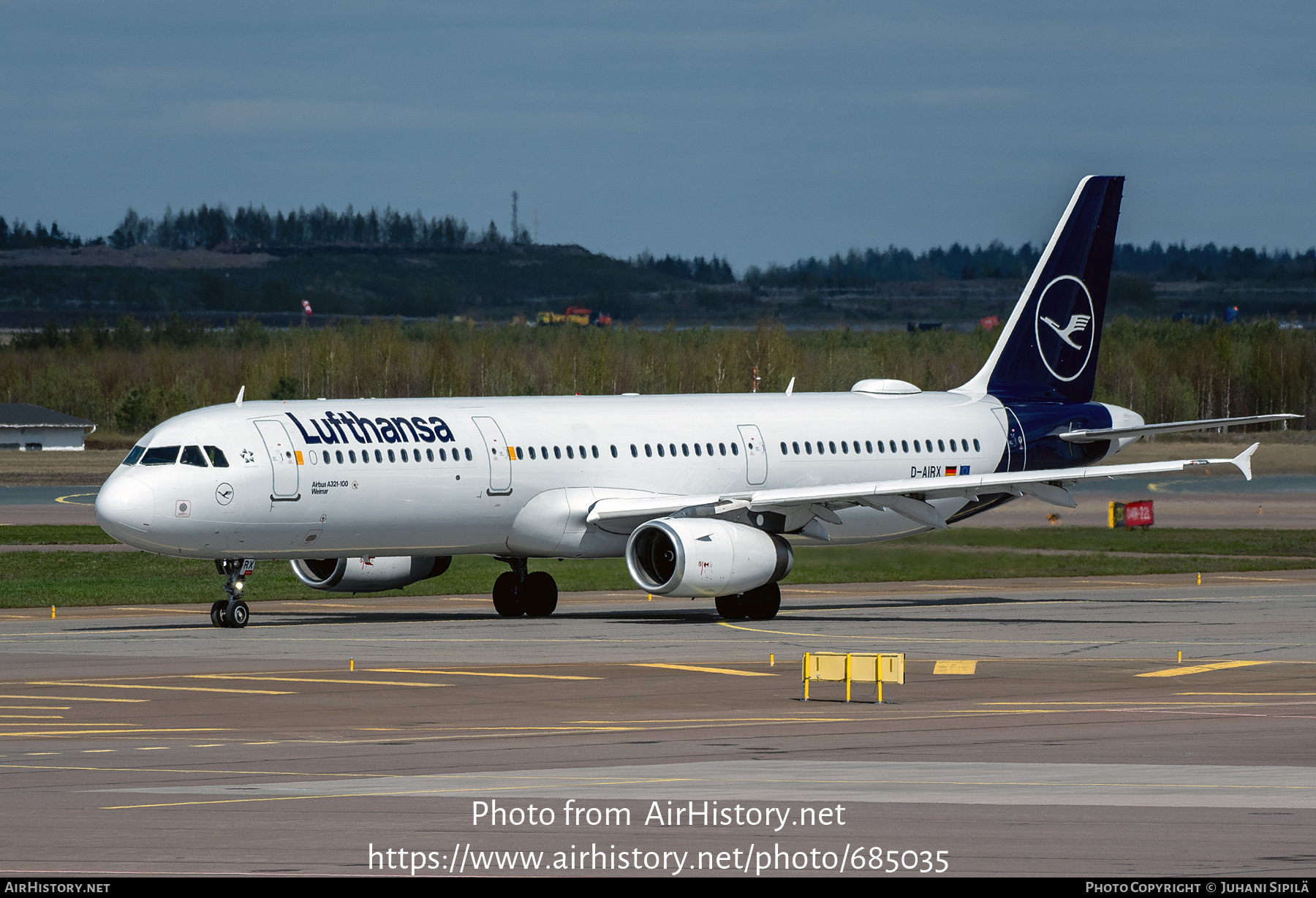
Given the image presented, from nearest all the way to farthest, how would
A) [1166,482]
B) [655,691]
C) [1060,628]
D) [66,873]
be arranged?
[66,873]
[655,691]
[1060,628]
[1166,482]

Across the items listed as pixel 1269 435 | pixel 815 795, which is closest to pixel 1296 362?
pixel 1269 435

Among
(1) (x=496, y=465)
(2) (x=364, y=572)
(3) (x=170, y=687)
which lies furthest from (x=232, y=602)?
(3) (x=170, y=687)

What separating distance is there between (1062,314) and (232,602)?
22457 mm

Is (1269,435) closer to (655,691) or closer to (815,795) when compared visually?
(655,691)

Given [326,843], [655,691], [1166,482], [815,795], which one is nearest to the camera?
[326,843]

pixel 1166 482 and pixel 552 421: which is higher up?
pixel 552 421

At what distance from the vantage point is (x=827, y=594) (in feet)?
164

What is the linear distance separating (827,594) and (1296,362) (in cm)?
13841

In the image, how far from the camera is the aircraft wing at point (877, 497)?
1603 inches

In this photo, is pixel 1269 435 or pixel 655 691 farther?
pixel 1269 435

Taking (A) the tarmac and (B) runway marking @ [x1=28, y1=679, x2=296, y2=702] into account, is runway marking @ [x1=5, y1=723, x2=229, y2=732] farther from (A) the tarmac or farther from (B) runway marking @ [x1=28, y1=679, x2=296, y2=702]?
(B) runway marking @ [x1=28, y1=679, x2=296, y2=702]

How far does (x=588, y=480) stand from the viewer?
4266 centimetres

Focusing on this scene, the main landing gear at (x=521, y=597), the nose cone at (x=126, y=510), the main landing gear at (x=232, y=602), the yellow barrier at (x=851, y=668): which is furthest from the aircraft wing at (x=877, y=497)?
the yellow barrier at (x=851, y=668)

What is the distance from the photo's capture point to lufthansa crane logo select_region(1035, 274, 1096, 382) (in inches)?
1977
